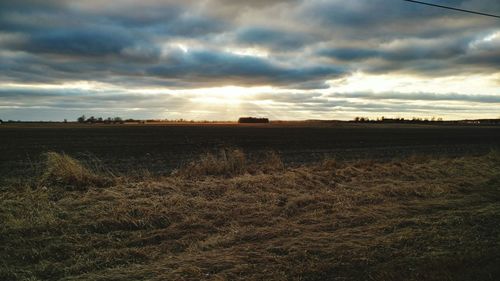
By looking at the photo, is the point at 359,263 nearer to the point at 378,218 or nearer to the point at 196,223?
the point at 378,218

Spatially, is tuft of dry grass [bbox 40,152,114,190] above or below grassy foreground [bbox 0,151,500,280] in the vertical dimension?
above

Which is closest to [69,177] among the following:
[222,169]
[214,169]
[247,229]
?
[214,169]

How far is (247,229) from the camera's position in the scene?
7449 millimetres

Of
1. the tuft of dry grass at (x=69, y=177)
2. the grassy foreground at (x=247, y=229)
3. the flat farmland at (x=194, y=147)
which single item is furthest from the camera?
the flat farmland at (x=194, y=147)

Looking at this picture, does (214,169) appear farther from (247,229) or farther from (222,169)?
(247,229)

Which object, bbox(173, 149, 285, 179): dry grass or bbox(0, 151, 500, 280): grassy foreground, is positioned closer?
bbox(0, 151, 500, 280): grassy foreground

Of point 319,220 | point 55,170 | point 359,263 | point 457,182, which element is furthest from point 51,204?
point 457,182

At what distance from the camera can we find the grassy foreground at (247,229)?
550 cm

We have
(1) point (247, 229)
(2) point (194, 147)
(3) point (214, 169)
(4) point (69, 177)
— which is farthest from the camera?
(2) point (194, 147)

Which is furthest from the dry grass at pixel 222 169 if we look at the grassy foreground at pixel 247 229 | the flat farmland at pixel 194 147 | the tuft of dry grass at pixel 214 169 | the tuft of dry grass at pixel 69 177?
the flat farmland at pixel 194 147

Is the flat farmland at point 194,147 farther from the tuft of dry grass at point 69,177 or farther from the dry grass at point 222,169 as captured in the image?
the tuft of dry grass at point 69,177

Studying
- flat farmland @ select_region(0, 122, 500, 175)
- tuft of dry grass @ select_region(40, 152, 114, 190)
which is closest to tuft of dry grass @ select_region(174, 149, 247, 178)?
tuft of dry grass @ select_region(40, 152, 114, 190)

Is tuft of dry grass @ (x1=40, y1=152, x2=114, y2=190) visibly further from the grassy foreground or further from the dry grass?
the dry grass

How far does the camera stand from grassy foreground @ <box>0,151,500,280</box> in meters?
5.50
